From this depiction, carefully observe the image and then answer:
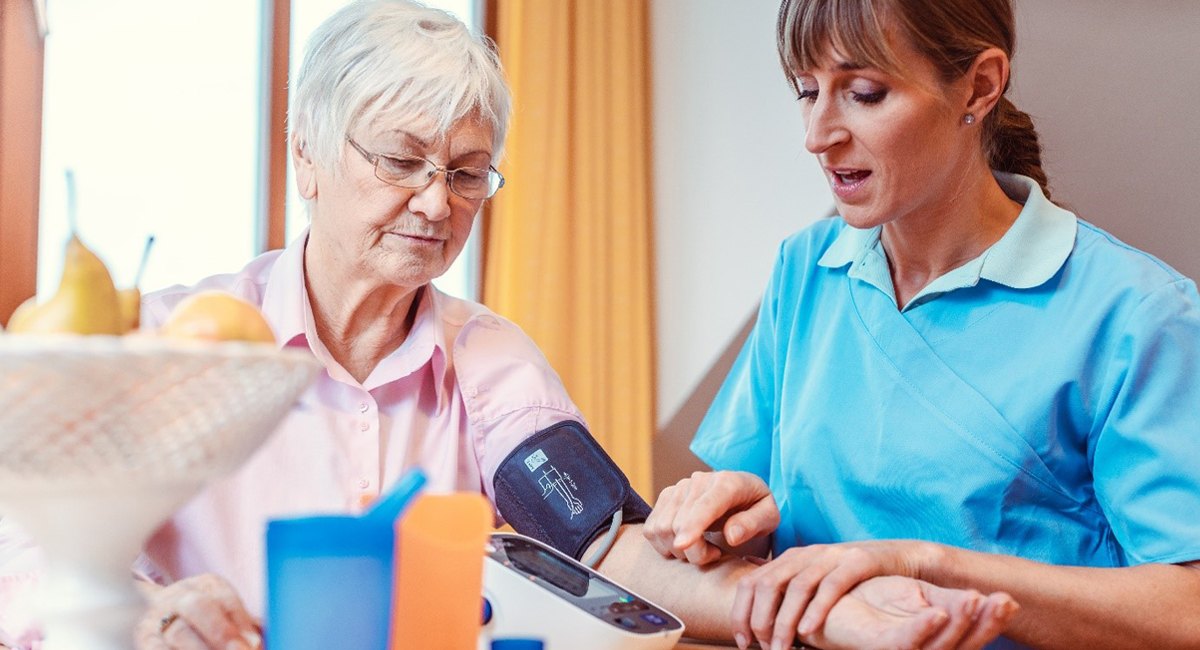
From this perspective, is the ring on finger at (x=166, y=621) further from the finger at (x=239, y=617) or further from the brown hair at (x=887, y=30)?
the brown hair at (x=887, y=30)

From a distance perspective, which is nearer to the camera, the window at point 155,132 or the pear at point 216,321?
the pear at point 216,321

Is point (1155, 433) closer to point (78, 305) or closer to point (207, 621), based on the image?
point (207, 621)

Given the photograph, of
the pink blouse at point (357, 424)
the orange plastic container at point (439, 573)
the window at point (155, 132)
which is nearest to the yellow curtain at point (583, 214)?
the window at point (155, 132)

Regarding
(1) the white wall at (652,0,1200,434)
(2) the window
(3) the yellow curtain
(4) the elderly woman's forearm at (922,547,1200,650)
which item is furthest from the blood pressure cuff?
(3) the yellow curtain

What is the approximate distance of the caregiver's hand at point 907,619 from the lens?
95 cm

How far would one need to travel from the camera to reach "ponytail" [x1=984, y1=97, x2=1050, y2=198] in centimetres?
156

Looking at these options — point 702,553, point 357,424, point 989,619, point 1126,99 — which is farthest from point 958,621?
point 1126,99

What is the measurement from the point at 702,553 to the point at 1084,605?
0.41m

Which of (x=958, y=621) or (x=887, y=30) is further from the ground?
(x=887, y=30)

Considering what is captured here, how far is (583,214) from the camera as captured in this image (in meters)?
3.78

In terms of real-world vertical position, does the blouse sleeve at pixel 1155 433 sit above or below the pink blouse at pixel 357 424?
above

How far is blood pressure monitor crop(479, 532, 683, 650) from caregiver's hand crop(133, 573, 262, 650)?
0.25 m

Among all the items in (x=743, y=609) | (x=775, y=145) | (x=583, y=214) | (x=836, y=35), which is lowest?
(x=583, y=214)

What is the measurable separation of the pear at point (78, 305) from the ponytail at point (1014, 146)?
1234mm
